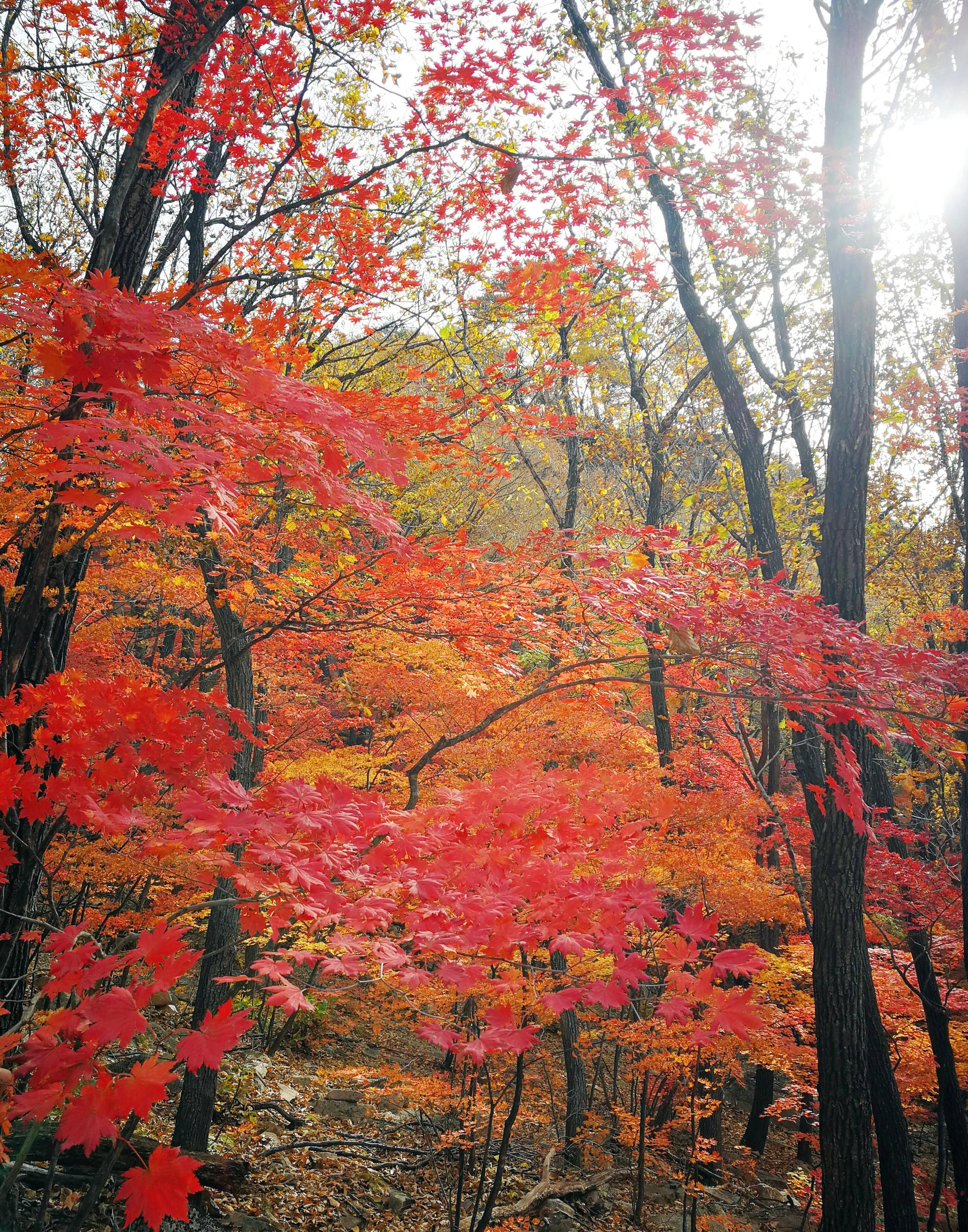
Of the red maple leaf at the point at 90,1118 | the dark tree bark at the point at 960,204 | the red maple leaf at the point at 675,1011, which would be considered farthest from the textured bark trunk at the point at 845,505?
the red maple leaf at the point at 90,1118

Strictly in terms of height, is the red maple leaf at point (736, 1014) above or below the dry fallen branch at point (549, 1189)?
above

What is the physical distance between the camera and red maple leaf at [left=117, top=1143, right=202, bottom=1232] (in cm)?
190

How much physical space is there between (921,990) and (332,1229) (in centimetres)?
664

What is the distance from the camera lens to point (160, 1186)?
192 centimetres

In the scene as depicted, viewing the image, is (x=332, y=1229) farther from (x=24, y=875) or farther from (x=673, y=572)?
(x=673, y=572)

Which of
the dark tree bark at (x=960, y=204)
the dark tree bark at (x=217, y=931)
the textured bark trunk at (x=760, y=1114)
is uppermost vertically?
the dark tree bark at (x=960, y=204)

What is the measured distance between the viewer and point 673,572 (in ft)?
18.4

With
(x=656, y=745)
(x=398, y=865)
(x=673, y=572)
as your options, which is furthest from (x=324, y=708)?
(x=398, y=865)

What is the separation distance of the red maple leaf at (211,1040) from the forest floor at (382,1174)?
4.05m

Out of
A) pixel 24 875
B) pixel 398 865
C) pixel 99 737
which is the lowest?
pixel 24 875

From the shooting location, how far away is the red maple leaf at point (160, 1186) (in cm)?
190

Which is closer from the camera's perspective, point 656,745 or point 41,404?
point 41,404

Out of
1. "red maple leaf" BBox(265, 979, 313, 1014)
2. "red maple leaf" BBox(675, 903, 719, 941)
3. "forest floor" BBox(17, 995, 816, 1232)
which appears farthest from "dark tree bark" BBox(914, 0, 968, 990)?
"forest floor" BBox(17, 995, 816, 1232)

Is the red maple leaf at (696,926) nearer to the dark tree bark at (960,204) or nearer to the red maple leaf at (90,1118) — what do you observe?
the red maple leaf at (90,1118)
